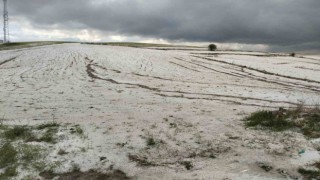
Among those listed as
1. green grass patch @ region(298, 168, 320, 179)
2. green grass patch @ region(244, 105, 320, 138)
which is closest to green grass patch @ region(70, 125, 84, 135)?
green grass patch @ region(244, 105, 320, 138)

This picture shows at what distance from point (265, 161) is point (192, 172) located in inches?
74.2

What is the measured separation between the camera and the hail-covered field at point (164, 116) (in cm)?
1147

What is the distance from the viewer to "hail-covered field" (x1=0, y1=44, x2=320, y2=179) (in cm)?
1147

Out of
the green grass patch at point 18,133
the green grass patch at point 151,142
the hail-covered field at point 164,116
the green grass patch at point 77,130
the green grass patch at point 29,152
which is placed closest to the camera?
the hail-covered field at point 164,116

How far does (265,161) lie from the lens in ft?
37.0

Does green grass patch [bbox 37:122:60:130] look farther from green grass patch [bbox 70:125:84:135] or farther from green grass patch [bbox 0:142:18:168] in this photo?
green grass patch [bbox 0:142:18:168]

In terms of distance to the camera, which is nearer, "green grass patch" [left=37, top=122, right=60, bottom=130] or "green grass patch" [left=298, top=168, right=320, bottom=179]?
"green grass patch" [left=298, top=168, right=320, bottom=179]

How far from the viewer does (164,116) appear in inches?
629

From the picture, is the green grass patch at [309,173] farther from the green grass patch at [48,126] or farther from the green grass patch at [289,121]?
the green grass patch at [48,126]

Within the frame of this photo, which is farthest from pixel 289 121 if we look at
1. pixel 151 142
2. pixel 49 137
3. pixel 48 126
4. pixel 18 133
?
pixel 18 133

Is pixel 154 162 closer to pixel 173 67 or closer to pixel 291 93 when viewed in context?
pixel 291 93

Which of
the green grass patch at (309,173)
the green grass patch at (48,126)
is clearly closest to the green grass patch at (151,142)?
the green grass patch at (48,126)

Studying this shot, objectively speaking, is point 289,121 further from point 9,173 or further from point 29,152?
point 9,173

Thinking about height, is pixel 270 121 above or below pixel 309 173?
above
